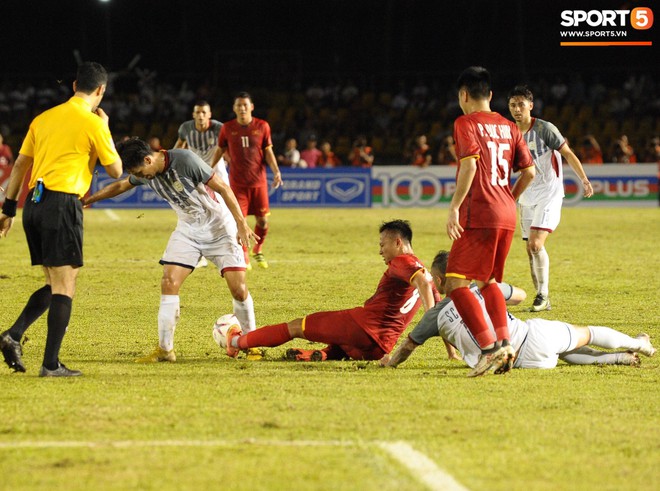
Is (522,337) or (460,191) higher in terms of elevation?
(460,191)

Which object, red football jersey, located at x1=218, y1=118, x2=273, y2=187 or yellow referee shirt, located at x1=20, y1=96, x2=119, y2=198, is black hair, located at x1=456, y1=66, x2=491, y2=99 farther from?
red football jersey, located at x1=218, y1=118, x2=273, y2=187

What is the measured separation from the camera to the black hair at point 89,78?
23.3 feet

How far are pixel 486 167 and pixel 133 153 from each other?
8.10ft

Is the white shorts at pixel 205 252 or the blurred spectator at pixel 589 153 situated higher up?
the blurred spectator at pixel 589 153

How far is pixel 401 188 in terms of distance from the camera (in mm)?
29266

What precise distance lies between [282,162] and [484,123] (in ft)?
78.9

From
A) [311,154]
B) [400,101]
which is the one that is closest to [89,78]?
[311,154]

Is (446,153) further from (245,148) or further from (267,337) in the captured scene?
(267,337)

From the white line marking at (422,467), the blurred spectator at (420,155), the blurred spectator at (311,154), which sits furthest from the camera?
the blurred spectator at (311,154)

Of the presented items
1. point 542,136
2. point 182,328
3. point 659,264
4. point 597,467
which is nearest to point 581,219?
point 659,264

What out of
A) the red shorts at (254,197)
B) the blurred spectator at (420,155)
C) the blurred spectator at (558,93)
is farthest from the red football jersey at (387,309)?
the blurred spectator at (558,93)

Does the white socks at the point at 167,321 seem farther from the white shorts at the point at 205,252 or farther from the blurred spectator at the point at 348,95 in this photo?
the blurred spectator at the point at 348,95

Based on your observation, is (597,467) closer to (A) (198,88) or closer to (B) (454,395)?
(B) (454,395)

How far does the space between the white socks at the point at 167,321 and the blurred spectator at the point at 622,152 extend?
79.0ft
